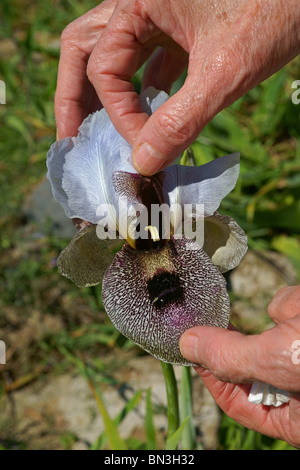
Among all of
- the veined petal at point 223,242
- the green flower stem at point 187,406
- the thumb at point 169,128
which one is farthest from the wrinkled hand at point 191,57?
the green flower stem at point 187,406

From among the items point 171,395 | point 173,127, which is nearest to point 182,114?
point 173,127

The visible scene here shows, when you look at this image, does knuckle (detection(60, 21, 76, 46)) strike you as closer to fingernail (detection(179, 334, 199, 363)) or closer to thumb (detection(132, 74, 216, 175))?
thumb (detection(132, 74, 216, 175))

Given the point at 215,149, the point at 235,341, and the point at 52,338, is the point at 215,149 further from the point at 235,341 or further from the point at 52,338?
the point at 235,341

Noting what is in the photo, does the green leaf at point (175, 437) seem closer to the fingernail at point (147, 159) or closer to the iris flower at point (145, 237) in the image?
the iris flower at point (145, 237)

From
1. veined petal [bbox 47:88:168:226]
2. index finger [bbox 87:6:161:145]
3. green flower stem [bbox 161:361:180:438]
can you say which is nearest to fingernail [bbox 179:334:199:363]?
green flower stem [bbox 161:361:180:438]
